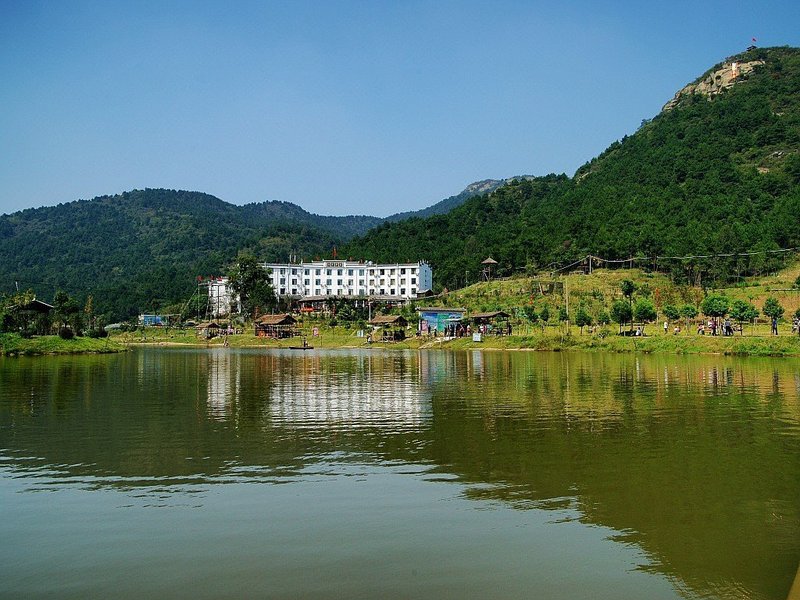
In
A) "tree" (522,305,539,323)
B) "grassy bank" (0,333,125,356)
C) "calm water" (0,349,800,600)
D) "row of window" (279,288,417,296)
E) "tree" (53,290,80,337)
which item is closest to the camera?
"calm water" (0,349,800,600)

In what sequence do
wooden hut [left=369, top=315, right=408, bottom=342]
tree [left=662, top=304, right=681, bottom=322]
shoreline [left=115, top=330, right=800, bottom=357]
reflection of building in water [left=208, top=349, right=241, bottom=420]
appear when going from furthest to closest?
wooden hut [left=369, top=315, right=408, bottom=342], tree [left=662, top=304, right=681, bottom=322], shoreline [left=115, top=330, right=800, bottom=357], reflection of building in water [left=208, top=349, right=241, bottom=420]

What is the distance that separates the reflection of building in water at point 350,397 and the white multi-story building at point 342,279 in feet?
274

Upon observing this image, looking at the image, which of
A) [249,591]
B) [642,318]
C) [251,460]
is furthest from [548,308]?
[249,591]

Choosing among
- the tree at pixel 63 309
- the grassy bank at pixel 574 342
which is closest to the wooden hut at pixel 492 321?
the grassy bank at pixel 574 342

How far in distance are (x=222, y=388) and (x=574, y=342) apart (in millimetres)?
38320

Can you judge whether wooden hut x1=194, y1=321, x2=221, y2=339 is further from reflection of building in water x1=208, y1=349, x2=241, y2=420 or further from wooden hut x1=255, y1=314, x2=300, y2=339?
reflection of building in water x1=208, y1=349, x2=241, y2=420

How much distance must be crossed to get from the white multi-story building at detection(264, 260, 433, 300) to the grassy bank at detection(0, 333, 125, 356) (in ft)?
191

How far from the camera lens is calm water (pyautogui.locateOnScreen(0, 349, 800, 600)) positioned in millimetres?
8664

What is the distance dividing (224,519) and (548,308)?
2835 inches

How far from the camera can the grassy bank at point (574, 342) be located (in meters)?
49.1

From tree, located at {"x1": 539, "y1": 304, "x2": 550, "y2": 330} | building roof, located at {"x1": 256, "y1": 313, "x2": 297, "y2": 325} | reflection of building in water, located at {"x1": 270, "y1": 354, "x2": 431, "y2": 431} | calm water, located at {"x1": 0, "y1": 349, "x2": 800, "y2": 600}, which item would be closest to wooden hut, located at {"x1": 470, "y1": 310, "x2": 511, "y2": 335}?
tree, located at {"x1": 539, "y1": 304, "x2": 550, "y2": 330}

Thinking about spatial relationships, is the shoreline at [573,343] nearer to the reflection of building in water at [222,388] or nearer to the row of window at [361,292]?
the reflection of building in water at [222,388]

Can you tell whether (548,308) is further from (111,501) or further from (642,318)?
(111,501)

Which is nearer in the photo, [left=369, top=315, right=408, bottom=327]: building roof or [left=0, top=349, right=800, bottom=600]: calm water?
[left=0, top=349, right=800, bottom=600]: calm water
